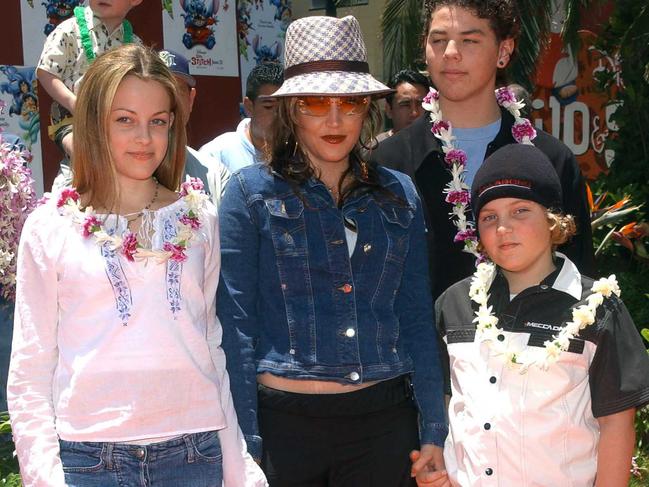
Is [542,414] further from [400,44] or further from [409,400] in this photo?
[400,44]

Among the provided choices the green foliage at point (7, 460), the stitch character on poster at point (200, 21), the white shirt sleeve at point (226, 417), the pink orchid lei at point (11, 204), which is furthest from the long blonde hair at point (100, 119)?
the stitch character on poster at point (200, 21)

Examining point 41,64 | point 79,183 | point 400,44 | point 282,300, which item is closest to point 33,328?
point 79,183

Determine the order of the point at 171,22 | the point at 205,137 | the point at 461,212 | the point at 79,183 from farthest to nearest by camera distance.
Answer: the point at 205,137
the point at 171,22
the point at 461,212
the point at 79,183

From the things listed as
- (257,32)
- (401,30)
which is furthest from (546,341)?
(401,30)

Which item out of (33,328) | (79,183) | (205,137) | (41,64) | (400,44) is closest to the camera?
(33,328)

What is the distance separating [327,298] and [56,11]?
17.4ft

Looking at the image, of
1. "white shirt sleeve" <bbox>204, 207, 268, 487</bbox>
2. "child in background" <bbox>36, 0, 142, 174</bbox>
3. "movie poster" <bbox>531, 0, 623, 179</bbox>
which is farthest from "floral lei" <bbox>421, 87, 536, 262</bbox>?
"movie poster" <bbox>531, 0, 623, 179</bbox>

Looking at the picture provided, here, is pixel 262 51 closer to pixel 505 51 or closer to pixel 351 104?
pixel 505 51

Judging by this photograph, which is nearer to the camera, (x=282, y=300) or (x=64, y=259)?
(x=64, y=259)

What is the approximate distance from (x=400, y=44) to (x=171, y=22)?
2646mm

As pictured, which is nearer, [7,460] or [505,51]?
[505,51]

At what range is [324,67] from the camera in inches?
124

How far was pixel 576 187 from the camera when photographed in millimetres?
3580

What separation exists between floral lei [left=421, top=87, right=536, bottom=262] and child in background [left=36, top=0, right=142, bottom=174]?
214cm
